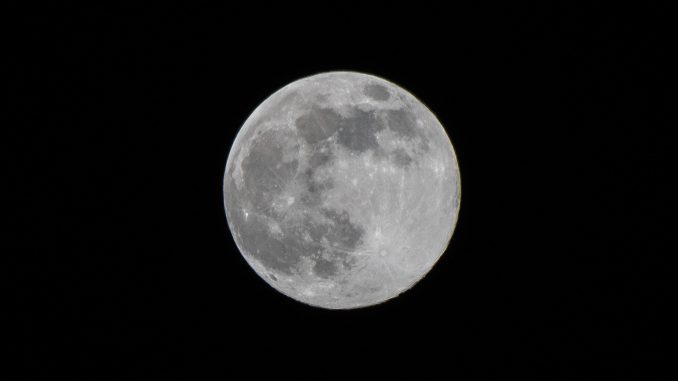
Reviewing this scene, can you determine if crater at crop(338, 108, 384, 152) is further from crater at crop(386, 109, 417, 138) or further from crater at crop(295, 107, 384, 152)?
crater at crop(386, 109, 417, 138)

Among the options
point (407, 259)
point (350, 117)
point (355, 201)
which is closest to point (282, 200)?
point (355, 201)

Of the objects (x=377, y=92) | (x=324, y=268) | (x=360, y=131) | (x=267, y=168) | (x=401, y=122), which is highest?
(x=377, y=92)

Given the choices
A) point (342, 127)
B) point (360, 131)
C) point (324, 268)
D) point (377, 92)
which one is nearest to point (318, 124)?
point (342, 127)

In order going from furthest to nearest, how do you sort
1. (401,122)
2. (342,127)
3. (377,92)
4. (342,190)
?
(377,92) < (401,122) < (342,127) < (342,190)

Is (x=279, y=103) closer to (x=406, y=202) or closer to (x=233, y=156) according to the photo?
(x=233, y=156)

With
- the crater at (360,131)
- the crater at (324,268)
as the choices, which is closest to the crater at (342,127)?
the crater at (360,131)

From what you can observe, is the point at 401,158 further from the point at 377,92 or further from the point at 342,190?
the point at 377,92
